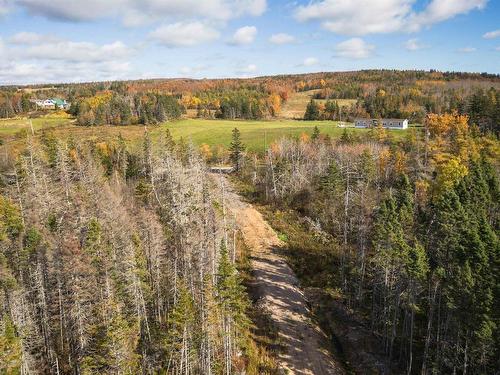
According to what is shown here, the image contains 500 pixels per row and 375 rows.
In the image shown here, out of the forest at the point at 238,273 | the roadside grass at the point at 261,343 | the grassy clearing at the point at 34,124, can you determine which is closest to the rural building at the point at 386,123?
the forest at the point at 238,273

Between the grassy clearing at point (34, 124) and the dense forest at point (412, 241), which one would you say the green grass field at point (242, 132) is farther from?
the grassy clearing at point (34, 124)

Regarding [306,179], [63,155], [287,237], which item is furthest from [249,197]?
[63,155]

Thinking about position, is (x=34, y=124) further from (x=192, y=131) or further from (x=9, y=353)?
(x=9, y=353)

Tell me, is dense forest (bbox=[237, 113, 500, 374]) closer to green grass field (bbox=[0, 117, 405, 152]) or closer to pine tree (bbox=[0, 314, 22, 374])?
pine tree (bbox=[0, 314, 22, 374])

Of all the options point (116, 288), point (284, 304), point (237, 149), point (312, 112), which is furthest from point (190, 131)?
point (116, 288)

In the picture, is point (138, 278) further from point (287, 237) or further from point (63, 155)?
point (287, 237)
